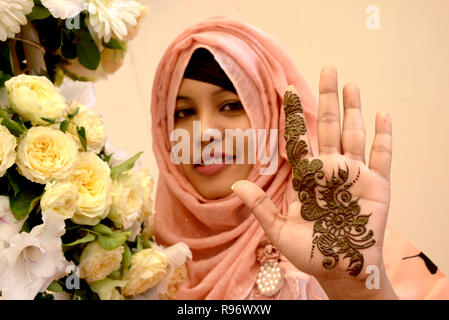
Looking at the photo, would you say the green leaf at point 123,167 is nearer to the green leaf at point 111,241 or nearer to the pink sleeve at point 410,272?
the green leaf at point 111,241

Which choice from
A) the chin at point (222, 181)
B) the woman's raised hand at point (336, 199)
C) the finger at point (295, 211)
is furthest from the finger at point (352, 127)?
the chin at point (222, 181)

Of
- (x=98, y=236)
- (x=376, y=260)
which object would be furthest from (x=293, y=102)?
(x=98, y=236)

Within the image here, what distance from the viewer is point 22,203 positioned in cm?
76

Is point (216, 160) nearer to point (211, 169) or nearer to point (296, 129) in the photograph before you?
point (211, 169)

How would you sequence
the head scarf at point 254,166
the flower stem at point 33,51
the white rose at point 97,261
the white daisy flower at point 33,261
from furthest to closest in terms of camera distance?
the head scarf at point 254,166, the flower stem at point 33,51, the white rose at point 97,261, the white daisy flower at point 33,261

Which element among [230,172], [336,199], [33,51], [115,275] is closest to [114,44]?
[33,51]

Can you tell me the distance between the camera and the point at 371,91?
3.60 feet

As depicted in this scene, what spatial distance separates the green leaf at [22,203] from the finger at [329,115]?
470 millimetres

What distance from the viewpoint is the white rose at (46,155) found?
0.74 meters

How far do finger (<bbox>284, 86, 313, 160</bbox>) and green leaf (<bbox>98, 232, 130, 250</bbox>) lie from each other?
33 cm

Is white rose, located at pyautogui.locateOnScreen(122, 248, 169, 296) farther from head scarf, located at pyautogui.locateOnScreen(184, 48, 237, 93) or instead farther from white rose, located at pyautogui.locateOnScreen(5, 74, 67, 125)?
head scarf, located at pyautogui.locateOnScreen(184, 48, 237, 93)

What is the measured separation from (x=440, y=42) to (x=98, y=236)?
2.64 ft

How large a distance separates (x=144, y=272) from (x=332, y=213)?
1.27 feet
